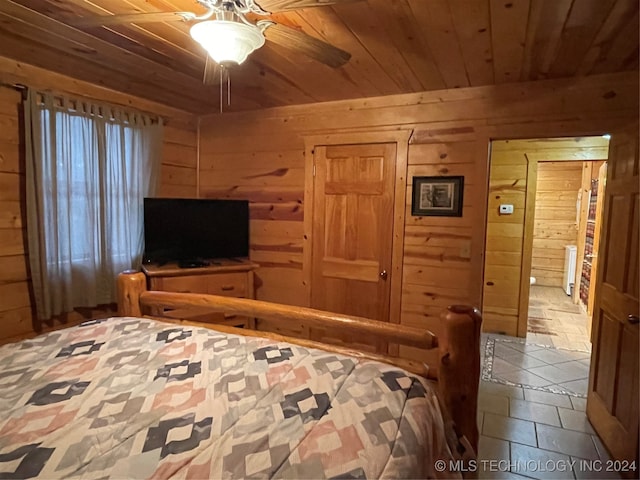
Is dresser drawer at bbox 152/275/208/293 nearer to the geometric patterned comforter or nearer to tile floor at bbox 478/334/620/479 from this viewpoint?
the geometric patterned comforter

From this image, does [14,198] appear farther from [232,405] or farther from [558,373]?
[558,373]

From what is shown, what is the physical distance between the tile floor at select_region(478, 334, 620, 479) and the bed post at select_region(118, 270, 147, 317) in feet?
7.24

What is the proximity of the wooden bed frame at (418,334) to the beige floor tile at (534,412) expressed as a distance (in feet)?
4.63

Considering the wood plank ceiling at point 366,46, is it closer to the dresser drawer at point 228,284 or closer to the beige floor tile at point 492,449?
the dresser drawer at point 228,284

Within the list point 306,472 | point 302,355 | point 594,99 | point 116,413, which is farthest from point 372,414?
point 594,99

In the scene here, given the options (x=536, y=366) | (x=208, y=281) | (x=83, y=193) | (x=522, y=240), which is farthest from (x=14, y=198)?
(x=522, y=240)

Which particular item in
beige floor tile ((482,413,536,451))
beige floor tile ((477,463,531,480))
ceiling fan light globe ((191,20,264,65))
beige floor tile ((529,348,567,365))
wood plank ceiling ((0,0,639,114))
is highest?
wood plank ceiling ((0,0,639,114))

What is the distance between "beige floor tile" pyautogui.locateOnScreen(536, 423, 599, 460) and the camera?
2242 mm

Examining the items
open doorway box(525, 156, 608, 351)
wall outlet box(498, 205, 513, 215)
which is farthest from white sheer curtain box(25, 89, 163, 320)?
open doorway box(525, 156, 608, 351)

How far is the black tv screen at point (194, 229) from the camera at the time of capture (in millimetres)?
3158

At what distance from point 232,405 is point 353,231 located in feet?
7.09

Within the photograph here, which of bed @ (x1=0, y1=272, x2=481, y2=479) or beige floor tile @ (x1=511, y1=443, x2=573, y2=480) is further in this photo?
beige floor tile @ (x1=511, y1=443, x2=573, y2=480)

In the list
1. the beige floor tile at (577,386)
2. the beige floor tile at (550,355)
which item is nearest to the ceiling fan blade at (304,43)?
the beige floor tile at (577,386)

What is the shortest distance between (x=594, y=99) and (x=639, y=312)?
1.42 metres
